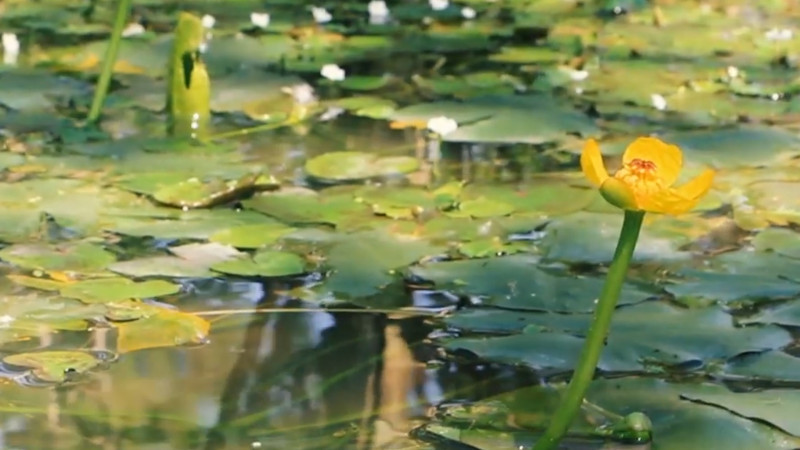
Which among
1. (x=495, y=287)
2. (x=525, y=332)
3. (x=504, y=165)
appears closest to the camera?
(x=525, y=332)

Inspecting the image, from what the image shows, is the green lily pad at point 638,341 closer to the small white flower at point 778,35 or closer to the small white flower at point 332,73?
the small white flower at point 332,73

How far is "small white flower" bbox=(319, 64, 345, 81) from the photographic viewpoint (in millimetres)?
2334

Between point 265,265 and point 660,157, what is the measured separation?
61 cm

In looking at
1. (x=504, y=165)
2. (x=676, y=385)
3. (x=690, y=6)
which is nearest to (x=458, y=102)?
(x=504, y=165)

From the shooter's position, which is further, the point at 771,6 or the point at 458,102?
the point at 771,6

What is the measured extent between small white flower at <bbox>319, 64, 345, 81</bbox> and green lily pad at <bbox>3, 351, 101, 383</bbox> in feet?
3.97

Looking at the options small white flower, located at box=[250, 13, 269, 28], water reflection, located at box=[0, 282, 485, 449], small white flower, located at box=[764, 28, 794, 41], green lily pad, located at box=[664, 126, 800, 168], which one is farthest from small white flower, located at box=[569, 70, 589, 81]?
water reflection, located at box=[0, 282, 485, 449]

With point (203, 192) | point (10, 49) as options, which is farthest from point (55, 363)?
point (10, 49)

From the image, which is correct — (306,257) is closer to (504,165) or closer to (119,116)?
(504,165)

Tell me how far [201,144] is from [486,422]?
3.06ft

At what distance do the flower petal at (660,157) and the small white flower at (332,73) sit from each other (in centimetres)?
145

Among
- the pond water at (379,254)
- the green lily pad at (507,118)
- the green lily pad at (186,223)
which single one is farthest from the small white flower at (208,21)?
the green lily pad at (186,223)

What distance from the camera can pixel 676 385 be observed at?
3.75 ft

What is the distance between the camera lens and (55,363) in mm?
1162
